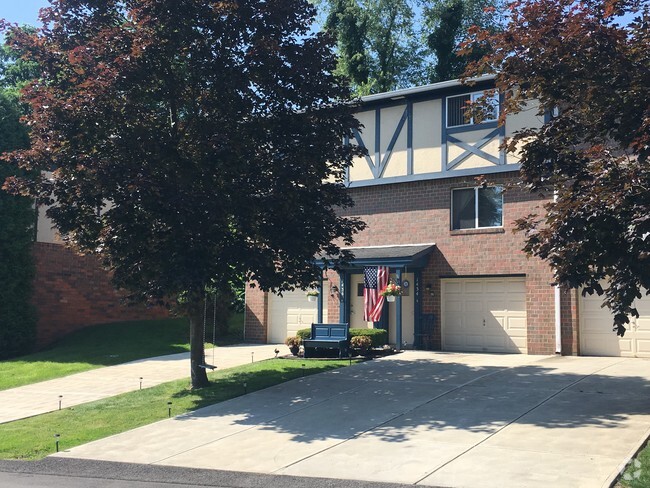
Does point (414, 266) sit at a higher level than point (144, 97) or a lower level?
lower

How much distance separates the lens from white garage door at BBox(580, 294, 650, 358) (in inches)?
678

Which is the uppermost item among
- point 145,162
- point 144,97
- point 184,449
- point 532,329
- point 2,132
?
point 2,132

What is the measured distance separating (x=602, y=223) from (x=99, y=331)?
19.5m

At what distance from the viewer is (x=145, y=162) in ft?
43.1

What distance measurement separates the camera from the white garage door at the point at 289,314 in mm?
23078

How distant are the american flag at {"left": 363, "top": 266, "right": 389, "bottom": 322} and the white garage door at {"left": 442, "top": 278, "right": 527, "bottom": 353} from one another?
2.19 metres

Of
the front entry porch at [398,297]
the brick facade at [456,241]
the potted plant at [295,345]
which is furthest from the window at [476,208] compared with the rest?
the potted plant at [295,345]

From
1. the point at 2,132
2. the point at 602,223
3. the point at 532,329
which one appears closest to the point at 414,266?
the point at 532,329

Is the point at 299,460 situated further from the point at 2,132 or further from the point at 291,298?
the point at 2,132

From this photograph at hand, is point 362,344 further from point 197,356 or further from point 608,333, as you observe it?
point 608,333

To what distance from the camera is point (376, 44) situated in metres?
36.3

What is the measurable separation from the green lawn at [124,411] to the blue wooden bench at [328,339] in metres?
1.01

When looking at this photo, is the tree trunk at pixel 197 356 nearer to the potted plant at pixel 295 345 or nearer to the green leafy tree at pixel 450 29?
the potted plant at pixel 295 345

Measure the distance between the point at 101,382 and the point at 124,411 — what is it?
150 inches
